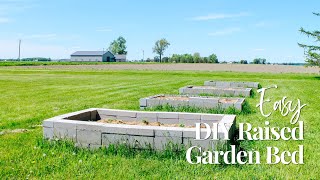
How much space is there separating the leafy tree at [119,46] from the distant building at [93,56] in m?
12.0

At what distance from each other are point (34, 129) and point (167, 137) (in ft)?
13.0

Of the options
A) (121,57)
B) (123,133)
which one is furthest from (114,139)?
(121,57)

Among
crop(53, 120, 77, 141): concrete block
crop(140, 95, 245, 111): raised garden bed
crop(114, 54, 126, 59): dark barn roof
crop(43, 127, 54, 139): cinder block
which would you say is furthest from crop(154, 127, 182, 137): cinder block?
crop(114, 54, 126, 59): dark barn roof

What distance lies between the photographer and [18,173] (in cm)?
517

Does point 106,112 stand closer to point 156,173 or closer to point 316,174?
point 156,173

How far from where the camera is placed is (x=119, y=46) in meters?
167

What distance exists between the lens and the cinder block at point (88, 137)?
249 inches

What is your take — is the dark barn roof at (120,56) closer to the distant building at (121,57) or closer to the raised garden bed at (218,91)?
the distant building at (121,57)

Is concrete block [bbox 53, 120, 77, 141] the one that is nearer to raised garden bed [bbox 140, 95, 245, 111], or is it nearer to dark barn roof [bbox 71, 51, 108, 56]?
raised garden bed [bbox 140, 95, 245, 111]

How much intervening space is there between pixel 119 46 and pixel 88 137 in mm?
162674

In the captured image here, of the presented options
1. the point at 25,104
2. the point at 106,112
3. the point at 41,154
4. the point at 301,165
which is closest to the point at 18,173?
the point at 41,154

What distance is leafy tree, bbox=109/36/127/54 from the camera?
165500 mm

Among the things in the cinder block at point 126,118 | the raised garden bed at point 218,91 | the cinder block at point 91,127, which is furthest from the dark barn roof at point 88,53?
the cinder block at point 91,127

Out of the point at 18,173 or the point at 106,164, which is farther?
the point at 106,164
